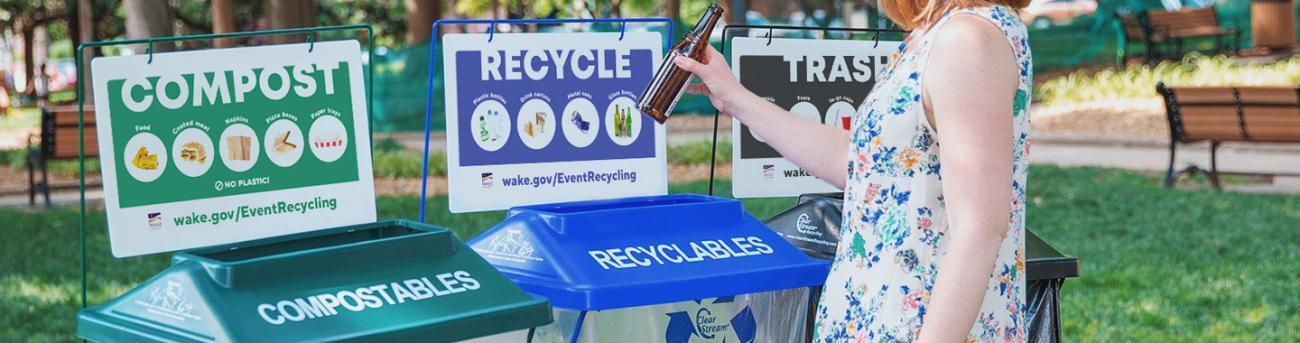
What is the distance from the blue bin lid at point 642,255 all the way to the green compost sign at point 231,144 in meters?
0.37

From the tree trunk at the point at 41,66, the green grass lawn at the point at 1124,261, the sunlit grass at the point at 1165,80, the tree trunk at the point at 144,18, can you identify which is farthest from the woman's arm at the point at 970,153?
the tree trunk at the point at 41,66

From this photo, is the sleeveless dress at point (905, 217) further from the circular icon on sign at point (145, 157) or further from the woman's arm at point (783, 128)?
the circular icon on sign at point (145, 157)

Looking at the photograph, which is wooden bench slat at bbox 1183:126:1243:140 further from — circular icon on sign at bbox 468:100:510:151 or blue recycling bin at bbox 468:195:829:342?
circular icon on sign at bbox 468:100:510:151

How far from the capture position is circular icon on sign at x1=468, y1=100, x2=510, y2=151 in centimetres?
334

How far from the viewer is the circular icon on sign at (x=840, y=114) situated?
3.78m

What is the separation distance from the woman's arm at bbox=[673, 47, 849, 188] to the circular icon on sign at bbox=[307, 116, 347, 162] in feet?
2.46

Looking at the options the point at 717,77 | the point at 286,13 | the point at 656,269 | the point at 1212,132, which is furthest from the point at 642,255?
the point at 286,13

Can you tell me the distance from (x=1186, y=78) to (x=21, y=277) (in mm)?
13167

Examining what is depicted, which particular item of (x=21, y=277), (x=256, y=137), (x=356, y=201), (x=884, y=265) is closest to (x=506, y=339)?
(x=356, y=201)

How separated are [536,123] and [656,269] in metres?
0.65

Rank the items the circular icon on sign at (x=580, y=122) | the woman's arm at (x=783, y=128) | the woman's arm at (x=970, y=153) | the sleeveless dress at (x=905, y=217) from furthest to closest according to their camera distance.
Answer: the circular icon on sign at (x=580, y=122) < the woman's arm at (x=783, y=128) < the sleeveless dress at (x=905, y=217) < the woman's arm at (x=970, y=153)

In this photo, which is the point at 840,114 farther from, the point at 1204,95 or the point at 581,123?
the point at 1204,95

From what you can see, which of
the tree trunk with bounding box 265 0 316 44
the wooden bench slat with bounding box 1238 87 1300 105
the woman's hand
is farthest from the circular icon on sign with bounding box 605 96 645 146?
the tree trunk with bounding box 265 0 316 44

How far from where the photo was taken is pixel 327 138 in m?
3.05
